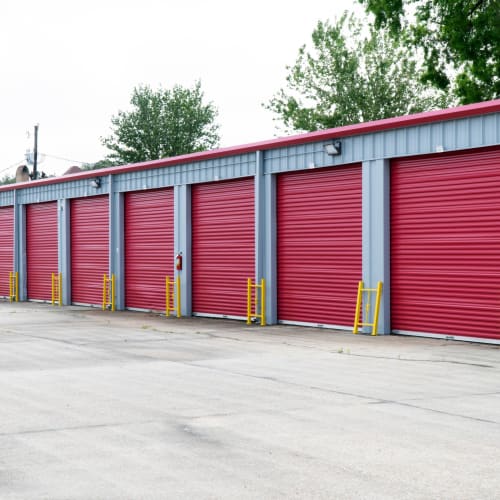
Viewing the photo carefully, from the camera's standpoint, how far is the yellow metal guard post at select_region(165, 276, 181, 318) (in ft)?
76.8

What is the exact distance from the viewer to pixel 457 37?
→ 1200 inches

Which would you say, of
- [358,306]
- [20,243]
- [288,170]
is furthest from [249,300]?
[20,243]

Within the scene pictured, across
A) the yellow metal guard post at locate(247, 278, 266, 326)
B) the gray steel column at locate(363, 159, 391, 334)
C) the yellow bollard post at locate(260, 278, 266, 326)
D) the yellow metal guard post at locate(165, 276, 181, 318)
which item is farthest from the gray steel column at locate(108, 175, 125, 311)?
the gray steel column at locate(363, 159, 391, 334)

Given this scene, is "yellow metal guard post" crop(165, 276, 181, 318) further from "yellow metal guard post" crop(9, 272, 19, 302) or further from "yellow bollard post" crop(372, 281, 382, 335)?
"yellow metal guard post" crop(9, 272, 19, 302)

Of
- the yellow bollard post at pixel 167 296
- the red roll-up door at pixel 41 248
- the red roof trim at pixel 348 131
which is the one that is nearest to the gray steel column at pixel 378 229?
the red roof trim at pixel 348 131

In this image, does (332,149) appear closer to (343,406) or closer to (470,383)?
(470,383)

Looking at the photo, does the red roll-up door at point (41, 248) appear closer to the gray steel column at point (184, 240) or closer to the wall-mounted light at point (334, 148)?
the gray steel column at point (184, 240)

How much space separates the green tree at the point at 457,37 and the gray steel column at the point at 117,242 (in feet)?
37.1

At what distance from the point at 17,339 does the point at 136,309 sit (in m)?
9.33

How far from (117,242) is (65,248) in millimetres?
3442

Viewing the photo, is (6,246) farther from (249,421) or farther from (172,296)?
(249,421)

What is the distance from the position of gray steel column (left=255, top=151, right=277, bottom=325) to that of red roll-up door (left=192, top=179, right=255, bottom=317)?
19.4 inches

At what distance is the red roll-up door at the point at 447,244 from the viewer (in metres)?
15.7

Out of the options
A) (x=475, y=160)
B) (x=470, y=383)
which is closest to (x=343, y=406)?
(x=470, y=383)
